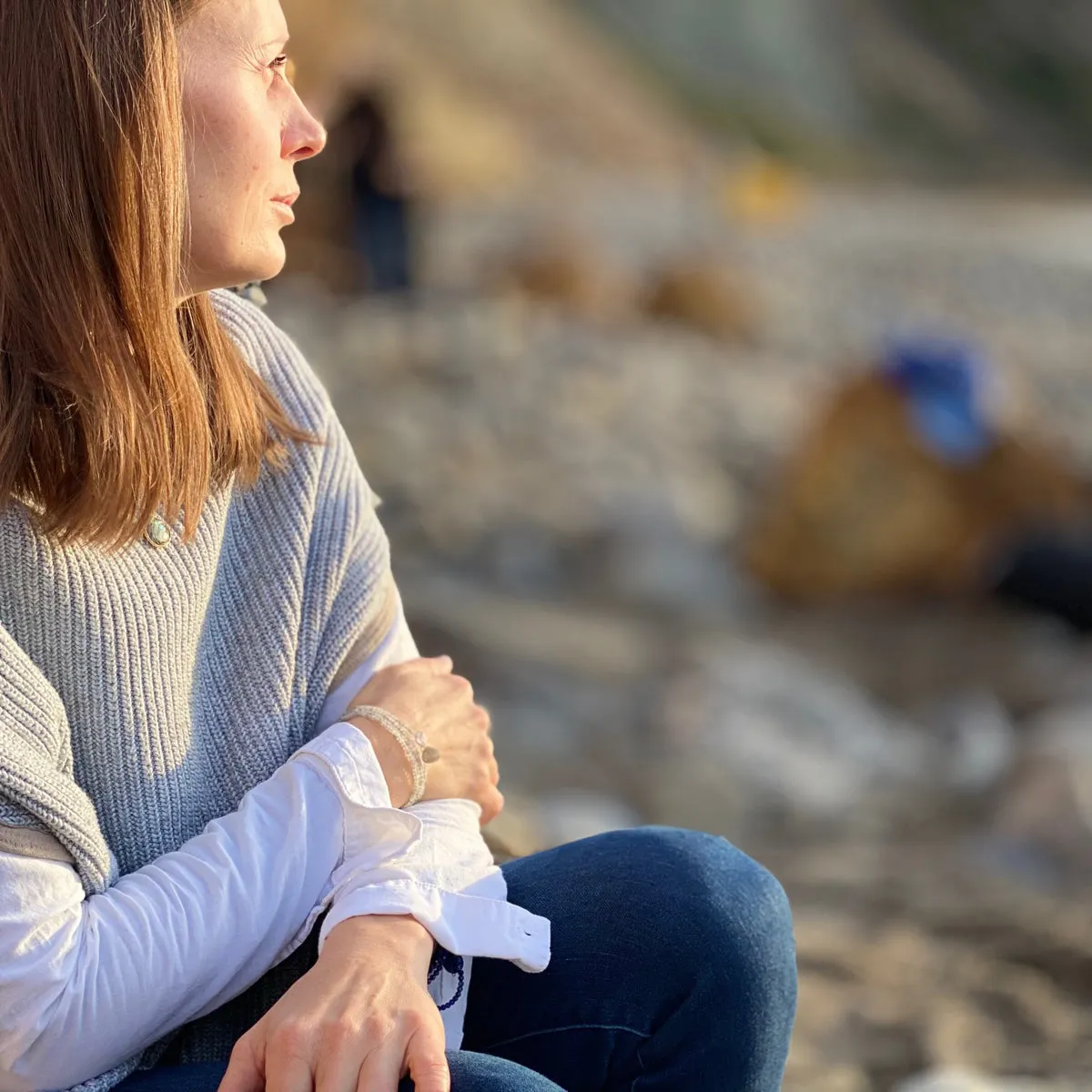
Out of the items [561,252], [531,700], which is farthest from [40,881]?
[561,252]

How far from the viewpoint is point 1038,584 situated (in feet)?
16.8

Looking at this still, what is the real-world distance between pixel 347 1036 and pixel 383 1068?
4 centimetres

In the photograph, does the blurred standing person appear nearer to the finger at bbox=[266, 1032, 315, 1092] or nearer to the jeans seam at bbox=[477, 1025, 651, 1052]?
the jeans seam at bbox=[477, 1025, 651, 1052]

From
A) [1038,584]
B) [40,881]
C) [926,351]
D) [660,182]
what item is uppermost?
[40,881]

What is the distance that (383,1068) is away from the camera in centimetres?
108

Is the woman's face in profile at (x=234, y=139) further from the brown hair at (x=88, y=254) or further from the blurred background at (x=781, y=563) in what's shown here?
the blurred background at (x=781, y=563)

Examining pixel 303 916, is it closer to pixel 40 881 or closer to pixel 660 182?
pixel 40 881

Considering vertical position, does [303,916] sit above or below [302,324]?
above

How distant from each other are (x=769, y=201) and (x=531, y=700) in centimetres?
1758

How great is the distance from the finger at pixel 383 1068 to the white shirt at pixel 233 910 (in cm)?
12

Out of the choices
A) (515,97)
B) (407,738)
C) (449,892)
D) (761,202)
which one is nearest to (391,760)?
(407,738)

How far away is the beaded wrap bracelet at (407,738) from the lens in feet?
4.31

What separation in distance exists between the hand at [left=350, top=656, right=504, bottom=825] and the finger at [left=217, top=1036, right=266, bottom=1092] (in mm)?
265

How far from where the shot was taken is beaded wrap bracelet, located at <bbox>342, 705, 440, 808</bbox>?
1.31m
